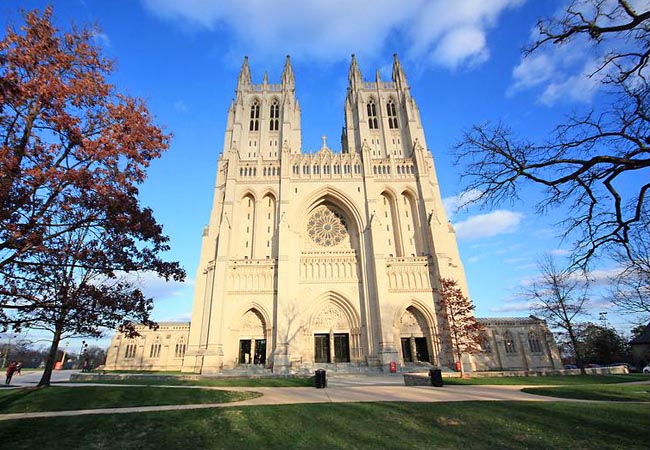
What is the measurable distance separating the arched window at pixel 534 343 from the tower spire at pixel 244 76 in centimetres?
4739

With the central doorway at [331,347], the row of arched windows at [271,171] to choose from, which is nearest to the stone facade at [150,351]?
the central doorway at [331,347]

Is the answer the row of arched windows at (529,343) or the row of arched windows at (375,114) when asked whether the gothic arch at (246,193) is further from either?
the row of arched windows at (529,343)

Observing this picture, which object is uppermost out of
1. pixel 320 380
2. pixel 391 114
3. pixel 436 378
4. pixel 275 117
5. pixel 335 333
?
pixel 391 114

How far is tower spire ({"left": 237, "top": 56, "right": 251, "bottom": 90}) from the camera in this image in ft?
143

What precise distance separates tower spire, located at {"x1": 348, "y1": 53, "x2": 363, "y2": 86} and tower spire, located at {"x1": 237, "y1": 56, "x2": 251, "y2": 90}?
48.3 feet

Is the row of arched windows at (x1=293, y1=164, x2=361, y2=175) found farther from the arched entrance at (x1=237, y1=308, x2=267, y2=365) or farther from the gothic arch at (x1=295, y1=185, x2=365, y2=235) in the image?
the arched entrance at (x1=237, y1=308, x2=267, y2=365)

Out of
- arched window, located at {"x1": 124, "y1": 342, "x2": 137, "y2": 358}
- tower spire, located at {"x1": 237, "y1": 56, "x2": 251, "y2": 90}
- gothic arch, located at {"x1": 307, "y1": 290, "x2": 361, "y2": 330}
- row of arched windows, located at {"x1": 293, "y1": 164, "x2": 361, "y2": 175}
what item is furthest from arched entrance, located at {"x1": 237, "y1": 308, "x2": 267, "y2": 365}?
tower spire, located at {"x1": 237, "y1": 56, "x2": 251, "y2": 90}

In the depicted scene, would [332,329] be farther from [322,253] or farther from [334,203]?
[334,203]

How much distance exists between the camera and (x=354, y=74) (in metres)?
44.8

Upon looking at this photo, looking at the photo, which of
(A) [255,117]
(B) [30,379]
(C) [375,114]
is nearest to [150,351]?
(B) [30,379]

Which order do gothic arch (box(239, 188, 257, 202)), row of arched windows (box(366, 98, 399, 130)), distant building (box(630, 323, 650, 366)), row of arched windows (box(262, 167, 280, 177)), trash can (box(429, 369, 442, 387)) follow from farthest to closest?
1. row of arched windows (box(366, 98, 399, 130))
2. distant building (box(630, 323, 650, 366))
3. row of arched windows (box(262, 167, 280, 177))
4. gothic arch (box(239, 188, 257, 202))
5. trash can (box(429, 369, 442, 387))

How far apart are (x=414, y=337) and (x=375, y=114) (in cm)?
2947

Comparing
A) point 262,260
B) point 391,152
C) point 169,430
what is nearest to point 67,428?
point 169,430

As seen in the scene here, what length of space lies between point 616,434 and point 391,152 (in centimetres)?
3500
